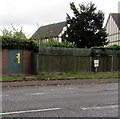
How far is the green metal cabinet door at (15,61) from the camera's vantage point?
58.5 feet

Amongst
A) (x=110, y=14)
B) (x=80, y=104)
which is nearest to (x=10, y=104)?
(x=80, y=104)

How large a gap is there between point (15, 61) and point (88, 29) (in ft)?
57.6

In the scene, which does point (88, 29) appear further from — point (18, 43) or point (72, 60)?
point (18, 43)

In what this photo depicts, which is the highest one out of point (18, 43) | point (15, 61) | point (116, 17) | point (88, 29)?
point (116, 17)

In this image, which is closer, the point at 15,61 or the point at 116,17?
the point at 15,61

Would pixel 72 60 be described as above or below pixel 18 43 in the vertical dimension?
below

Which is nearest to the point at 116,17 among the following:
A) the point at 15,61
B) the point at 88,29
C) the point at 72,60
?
the point at 88,29

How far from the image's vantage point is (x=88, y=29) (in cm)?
3306

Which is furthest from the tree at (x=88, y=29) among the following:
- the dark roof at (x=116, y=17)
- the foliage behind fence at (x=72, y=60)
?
the foliage behind fence at (x=72, y=60)

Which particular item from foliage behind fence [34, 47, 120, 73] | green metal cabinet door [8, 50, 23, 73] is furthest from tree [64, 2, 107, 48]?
green metal cabinet door [8, 50, 23, 73]

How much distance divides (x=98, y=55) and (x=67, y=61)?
309cm

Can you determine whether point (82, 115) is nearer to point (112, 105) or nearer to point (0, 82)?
point (112, 105)

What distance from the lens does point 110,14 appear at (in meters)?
40.8

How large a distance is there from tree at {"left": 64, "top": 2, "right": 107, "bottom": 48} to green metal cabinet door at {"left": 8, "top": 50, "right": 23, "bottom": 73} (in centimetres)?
1538
